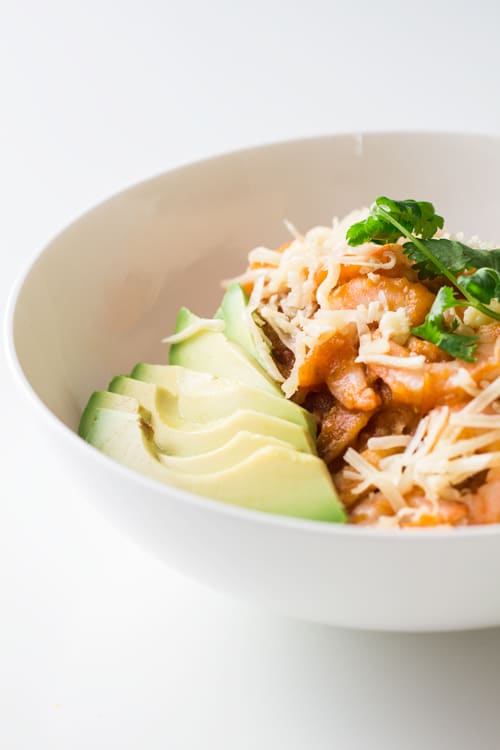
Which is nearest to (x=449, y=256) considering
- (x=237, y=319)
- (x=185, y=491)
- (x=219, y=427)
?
(x=237, y=319)

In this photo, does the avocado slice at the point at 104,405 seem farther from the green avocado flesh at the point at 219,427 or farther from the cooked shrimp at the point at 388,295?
the cooked shrimp at the point at 388,295

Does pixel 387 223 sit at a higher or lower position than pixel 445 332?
higher

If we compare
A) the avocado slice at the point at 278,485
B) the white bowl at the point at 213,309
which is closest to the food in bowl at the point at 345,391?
the avocado slice at the point at 278,485

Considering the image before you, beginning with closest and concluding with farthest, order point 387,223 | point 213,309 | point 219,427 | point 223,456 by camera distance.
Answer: point 223,456
point 219,427
point 387,223
point 213,309

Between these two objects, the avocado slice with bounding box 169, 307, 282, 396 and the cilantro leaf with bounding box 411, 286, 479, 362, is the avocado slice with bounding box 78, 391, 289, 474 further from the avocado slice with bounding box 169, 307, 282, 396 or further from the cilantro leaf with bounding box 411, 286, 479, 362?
the cilantro leaf with bounding box 411, 286, 479, 362

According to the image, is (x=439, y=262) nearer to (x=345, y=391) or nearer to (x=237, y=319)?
(x=345, y=391)

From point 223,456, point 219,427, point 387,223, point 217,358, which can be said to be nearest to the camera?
point 223,456

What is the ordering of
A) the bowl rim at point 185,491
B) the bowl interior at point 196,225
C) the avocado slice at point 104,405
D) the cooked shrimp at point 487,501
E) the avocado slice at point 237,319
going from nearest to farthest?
the bowl rim at point 185,491 < the cooked shrimp at point 487,501 < the avocado slice at point 104,405 < the avocado slice at point 237,319 < the bowl interior at point 196,225

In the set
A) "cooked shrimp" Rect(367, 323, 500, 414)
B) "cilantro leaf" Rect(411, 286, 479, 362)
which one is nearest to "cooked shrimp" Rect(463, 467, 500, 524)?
"cooked shrimp" Rect(367, 323, 500, 414)
